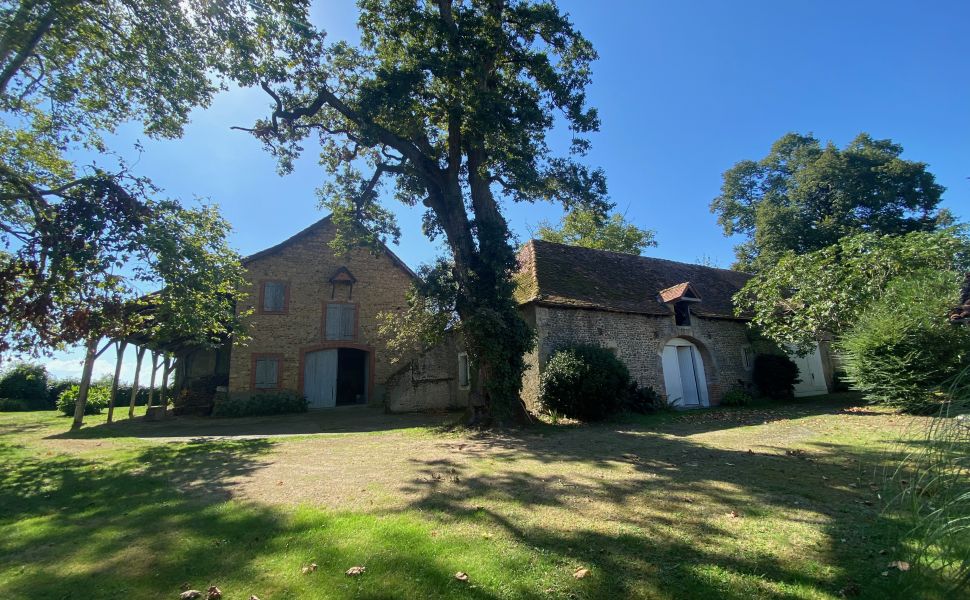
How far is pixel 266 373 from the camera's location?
1894cm

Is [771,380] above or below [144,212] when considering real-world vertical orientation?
below

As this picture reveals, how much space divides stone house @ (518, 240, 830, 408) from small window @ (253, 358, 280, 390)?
11.2 metres

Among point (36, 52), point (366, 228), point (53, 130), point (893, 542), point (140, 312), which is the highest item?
point (36, 52)

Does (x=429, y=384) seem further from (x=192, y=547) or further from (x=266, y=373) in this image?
(x=192, y=547)

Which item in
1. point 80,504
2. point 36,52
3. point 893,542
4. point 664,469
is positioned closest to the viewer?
point 893,542

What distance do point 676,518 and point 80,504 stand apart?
23.3ft

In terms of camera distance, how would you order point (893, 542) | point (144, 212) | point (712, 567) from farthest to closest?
1. point (144, 212)
2. point (893, 542)
3. point (712, 567)

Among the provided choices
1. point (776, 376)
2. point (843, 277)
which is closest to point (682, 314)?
point (776, 376)

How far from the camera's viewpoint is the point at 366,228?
1427 cm

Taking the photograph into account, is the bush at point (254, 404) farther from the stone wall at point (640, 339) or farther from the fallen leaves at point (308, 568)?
the fallen leaves at point (308, 568)

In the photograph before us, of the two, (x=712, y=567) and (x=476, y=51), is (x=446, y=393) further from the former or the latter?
(x=712, y=567)

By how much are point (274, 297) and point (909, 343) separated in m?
22.1

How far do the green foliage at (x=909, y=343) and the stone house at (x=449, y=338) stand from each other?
552 centimetres

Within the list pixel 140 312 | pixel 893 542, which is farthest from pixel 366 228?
pixel 893 542
